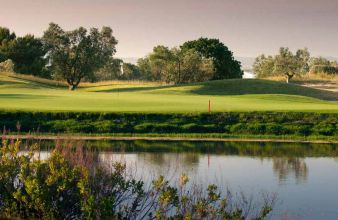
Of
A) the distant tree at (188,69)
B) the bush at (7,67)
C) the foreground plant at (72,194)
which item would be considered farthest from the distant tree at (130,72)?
the foreground plant at (72,194)

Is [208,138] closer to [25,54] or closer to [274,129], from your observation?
[274,129]

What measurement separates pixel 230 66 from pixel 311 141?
92904 mm

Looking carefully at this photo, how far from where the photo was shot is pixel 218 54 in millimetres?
126000

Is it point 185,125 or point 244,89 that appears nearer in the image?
point 185,125

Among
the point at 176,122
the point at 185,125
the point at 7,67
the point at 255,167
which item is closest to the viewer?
the point at 255,167

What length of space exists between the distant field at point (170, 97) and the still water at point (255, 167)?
29.0ft

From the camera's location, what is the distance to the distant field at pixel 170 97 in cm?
4453

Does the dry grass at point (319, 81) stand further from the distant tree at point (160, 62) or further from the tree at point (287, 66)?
the distant tree at point (160, 62)

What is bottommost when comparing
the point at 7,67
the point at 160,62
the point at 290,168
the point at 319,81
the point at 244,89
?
the point at 290,168

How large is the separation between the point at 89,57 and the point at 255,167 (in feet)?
253

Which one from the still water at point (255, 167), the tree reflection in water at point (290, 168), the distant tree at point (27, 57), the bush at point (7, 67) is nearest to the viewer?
the still water at point (255, 167)

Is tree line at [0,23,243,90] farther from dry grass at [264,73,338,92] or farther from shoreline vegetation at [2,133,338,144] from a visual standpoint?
shoreline vegetation at [2,133,338,144]

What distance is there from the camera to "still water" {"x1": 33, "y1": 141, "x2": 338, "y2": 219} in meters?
19.4


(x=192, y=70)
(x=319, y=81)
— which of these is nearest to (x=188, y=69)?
(x=192, y=70)
